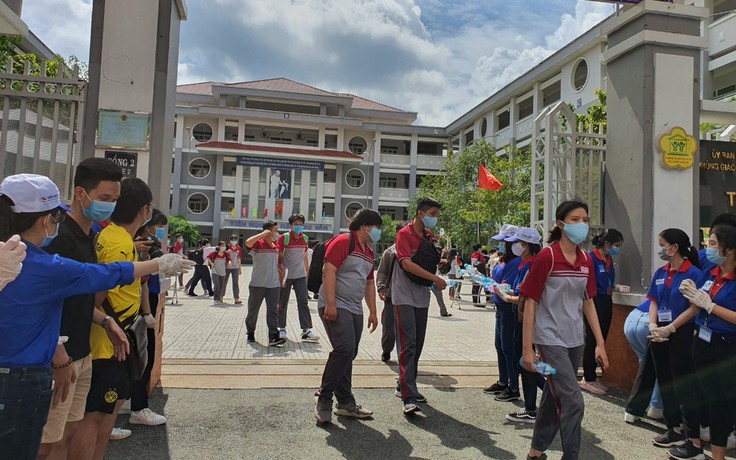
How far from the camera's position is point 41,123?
4914mm

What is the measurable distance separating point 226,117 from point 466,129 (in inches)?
811

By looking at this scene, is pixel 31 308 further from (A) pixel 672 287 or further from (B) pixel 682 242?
(B) pixel 682 242

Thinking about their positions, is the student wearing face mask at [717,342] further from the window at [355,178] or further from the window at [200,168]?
the window at [200,168]

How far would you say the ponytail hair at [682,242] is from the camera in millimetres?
4367

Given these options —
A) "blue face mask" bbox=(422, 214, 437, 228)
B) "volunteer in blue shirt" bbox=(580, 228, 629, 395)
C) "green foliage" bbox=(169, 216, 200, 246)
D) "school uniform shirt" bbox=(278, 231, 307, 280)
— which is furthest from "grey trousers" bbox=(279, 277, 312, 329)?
"green foliage" bbox=(169, 216, 200, 246)

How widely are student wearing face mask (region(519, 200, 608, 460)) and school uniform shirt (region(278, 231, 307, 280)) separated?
509cm

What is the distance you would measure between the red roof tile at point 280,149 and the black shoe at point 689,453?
1588 inches

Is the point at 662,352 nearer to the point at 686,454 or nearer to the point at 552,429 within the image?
the point at 686,454

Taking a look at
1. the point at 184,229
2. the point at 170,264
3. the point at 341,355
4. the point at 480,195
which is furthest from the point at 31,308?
the point at 184,229

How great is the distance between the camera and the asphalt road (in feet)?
12.6

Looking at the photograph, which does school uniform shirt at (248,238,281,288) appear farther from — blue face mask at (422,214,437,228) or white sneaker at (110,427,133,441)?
white sneaker at (110,427,133,441)

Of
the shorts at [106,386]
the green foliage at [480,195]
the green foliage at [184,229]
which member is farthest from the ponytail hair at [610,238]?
the green foliage at [184,229]

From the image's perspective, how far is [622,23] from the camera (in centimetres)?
631

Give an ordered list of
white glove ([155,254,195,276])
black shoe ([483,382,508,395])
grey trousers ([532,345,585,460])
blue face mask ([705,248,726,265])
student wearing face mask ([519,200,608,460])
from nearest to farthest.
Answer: white glove ([155,254,195,276]) < grey trousers ([532,345,585,460]) < student wearing face mask ([519,200,608,460]) < blue face mask ([705,248,726,265]) < black shoe ([483,382,508,395])
